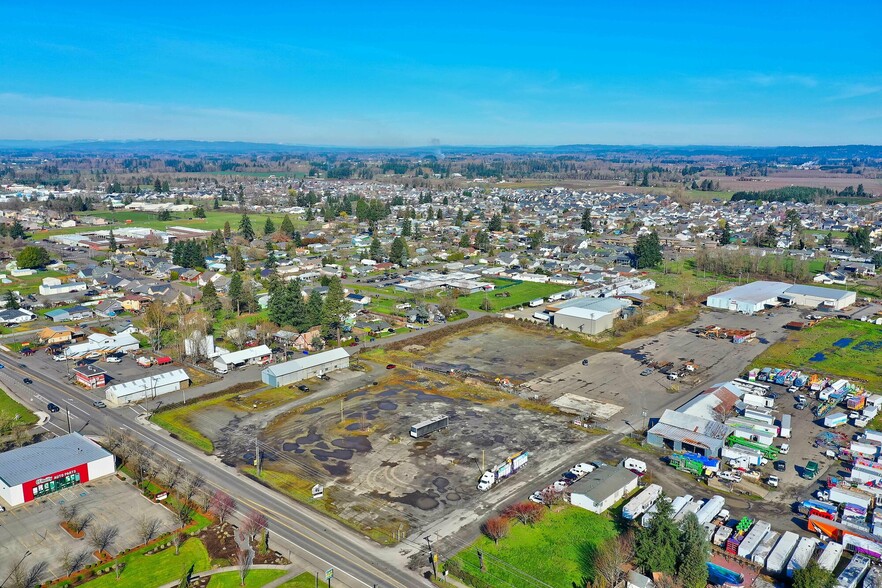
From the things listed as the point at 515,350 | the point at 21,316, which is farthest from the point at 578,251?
the point at 21,316

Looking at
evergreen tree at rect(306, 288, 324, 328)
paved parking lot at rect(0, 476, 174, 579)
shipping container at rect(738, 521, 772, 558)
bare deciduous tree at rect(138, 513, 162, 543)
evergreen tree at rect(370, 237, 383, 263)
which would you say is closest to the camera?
shipping container at rect(738, 521, 772, 558)

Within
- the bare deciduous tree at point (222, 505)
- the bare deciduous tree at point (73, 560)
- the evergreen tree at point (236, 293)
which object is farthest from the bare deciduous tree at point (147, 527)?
the evergreen tree at point (236, 293)

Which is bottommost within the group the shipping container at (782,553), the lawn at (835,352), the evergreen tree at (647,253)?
the lawn at (835,352)

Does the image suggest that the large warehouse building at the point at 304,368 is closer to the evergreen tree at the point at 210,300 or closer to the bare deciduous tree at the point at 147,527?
the bare deciduous tree at the point at 147,527

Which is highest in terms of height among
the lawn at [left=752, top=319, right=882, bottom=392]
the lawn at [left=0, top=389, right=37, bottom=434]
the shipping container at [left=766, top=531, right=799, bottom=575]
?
the shipping container at [left=766, top=531, right=799, bottom=575]

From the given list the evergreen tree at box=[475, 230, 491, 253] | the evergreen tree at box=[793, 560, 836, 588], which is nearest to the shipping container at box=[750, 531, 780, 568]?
the evergreen tree at box=[793, 560, 836, 588]

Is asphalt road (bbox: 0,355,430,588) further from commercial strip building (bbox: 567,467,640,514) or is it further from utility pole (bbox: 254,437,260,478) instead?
commercial strip building (bbox: 567,467,640,514)

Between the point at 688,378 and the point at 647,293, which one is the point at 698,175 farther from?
the point at 688,378
